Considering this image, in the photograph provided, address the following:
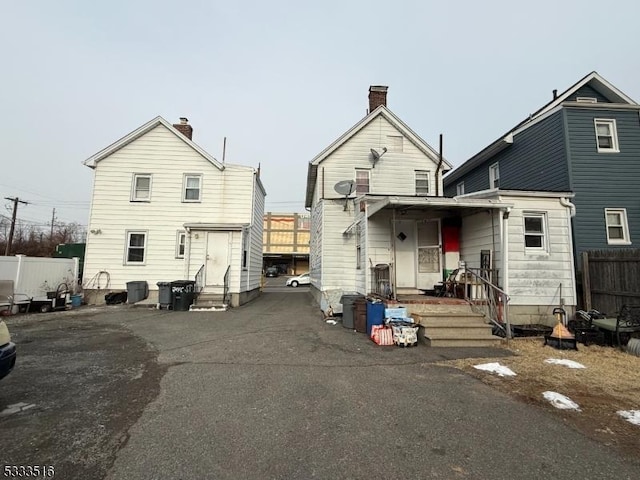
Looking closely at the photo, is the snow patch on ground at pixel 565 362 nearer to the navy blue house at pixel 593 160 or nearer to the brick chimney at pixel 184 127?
the navy blue house at pixel 593 160

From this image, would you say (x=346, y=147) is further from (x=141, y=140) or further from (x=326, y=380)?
(x=326, y=380)

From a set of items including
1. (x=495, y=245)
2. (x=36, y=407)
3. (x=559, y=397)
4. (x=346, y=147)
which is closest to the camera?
(x=36, y=407)

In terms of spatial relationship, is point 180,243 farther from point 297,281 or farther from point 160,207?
point 297,281

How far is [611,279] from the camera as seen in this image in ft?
30.7

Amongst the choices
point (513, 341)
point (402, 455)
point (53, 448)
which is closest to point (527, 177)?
point (513, 341)

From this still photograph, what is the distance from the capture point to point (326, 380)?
203 inches

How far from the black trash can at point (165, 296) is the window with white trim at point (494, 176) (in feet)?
51.5

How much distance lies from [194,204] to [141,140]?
153 inches

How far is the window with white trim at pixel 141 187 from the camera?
579 inches

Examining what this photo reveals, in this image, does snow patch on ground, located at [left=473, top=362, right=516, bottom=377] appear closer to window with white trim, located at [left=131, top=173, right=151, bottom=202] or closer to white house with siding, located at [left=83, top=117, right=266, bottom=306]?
white house with siding, located at [left=83, top=117, right=266, bottom=306]

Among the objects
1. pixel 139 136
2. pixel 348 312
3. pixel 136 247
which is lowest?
pixel 348 312

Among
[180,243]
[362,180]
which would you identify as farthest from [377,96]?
[180,243]

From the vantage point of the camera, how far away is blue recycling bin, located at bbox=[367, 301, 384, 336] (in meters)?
8.30

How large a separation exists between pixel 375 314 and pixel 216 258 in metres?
8.30
